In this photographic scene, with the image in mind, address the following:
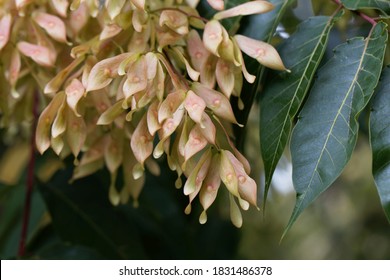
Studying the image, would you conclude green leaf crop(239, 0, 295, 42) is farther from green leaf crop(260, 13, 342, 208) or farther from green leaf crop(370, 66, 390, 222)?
green leaf crop(370, 66, 390, 222)

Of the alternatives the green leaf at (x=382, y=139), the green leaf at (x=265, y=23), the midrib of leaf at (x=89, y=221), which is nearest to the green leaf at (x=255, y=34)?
the green leaf at (x=265, y=23)

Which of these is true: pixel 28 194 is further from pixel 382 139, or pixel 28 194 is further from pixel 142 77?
pixel 382 139

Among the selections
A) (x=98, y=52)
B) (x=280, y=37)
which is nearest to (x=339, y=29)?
(x=280, y=37)

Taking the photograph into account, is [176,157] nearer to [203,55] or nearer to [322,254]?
[203,55]

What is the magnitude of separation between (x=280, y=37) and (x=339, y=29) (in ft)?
0.45

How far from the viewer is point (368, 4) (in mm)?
779

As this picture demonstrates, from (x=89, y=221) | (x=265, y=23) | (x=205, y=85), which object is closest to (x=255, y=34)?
(x=265, y=23)

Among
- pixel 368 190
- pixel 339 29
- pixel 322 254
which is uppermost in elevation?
pixel 339 29

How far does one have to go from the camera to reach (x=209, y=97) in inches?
28.0

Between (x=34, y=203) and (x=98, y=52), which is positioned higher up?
(x=98, y=52)

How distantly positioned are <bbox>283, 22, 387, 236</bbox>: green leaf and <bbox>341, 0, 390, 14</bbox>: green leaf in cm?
3

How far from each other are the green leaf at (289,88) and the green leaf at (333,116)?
1 centimetres

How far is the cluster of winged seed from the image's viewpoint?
689 mm

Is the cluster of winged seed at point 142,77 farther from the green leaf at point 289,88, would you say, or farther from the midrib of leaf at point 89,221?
the midrib of leaf at point 89,221
